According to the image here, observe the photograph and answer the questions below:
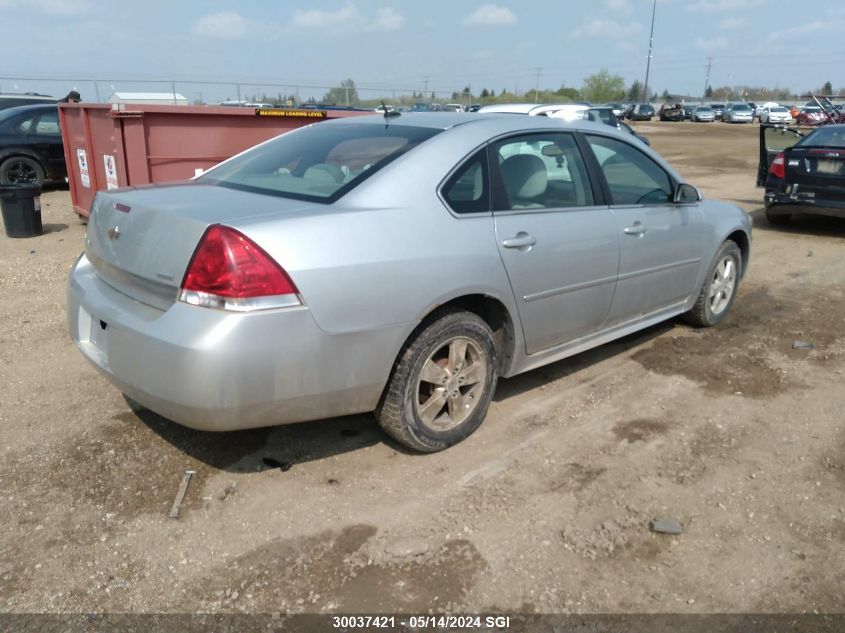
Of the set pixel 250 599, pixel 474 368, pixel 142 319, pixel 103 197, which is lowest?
pixel 250 599

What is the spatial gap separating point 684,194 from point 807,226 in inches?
267

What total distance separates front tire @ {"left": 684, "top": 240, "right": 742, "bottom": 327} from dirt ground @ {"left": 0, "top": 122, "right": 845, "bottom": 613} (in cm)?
66

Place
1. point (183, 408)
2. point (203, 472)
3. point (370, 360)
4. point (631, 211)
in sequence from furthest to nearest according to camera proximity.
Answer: point (631, 211) → point (203, 472) → point (370, 360) → point (183, 408)

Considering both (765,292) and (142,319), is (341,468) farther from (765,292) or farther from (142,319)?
(765,292)

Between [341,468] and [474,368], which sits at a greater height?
[474,368]

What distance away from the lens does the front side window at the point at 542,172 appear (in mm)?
3723

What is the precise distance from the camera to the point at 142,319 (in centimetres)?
298

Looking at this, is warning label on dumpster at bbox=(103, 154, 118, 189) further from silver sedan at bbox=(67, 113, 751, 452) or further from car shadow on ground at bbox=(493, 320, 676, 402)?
car shadow on ground at bbox=(493, 320, 676, 402)

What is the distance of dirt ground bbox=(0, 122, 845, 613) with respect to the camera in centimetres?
265

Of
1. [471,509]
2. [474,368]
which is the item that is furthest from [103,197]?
[471,509]

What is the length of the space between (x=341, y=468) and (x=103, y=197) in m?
1.78

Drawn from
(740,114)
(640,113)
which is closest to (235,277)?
(640,113)

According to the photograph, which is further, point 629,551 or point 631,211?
point 631,211

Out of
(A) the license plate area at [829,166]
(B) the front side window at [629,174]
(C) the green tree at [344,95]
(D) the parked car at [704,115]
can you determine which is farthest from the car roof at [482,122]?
(D) the parked car at [704,115]
